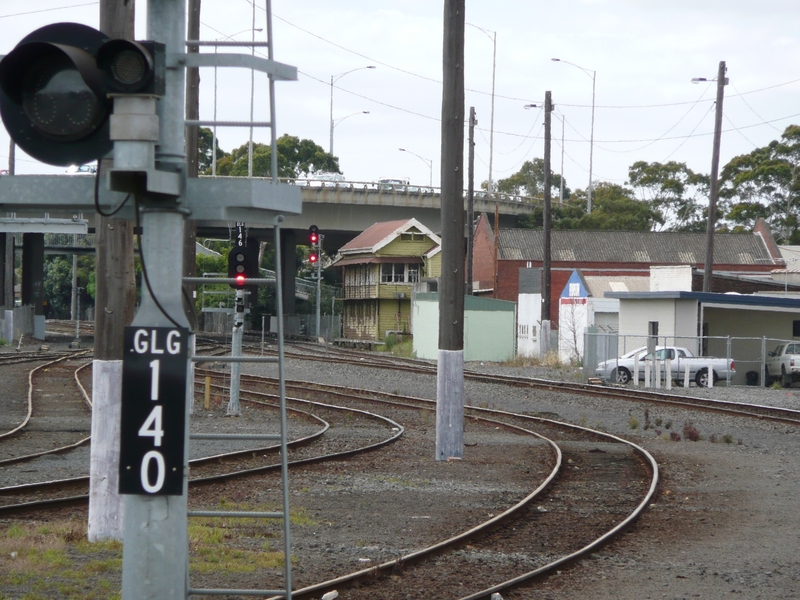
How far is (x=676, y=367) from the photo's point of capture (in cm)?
3191

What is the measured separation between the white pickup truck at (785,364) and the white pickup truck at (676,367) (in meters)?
3.15

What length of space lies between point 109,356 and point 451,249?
657 cm

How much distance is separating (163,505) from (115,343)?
14.8 feet

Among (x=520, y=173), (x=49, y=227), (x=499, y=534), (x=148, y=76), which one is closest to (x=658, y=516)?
(x=499, y=534)

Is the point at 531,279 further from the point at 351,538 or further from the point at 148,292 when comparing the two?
the point at 148,292

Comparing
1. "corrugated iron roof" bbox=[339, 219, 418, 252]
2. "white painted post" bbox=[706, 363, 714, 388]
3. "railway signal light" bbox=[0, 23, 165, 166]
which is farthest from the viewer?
"corrugated iron roof" bbox=[339, 219, 418, 252]

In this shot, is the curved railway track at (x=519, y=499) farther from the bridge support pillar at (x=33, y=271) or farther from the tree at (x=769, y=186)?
the tree at (x=769, y=186)

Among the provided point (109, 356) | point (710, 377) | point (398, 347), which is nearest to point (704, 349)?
point (710, 377)

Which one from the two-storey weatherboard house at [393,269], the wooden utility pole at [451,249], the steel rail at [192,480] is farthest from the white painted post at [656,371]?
the two-storey weatherboard house at [393,269]

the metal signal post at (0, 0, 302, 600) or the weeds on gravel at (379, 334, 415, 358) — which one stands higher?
the metal signal post at (0, 0, 302, 600)

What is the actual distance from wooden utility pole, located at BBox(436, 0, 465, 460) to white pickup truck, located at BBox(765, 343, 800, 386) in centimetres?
2320

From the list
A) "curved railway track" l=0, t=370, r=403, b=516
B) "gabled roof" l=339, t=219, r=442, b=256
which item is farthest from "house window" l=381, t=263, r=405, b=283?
"curved railway track" l=0, t=370, r=403, b=516

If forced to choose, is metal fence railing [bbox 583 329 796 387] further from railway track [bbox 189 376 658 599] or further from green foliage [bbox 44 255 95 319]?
green foliage [bbox 44 255 95 319]

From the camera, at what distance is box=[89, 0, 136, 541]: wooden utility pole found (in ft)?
26.9
